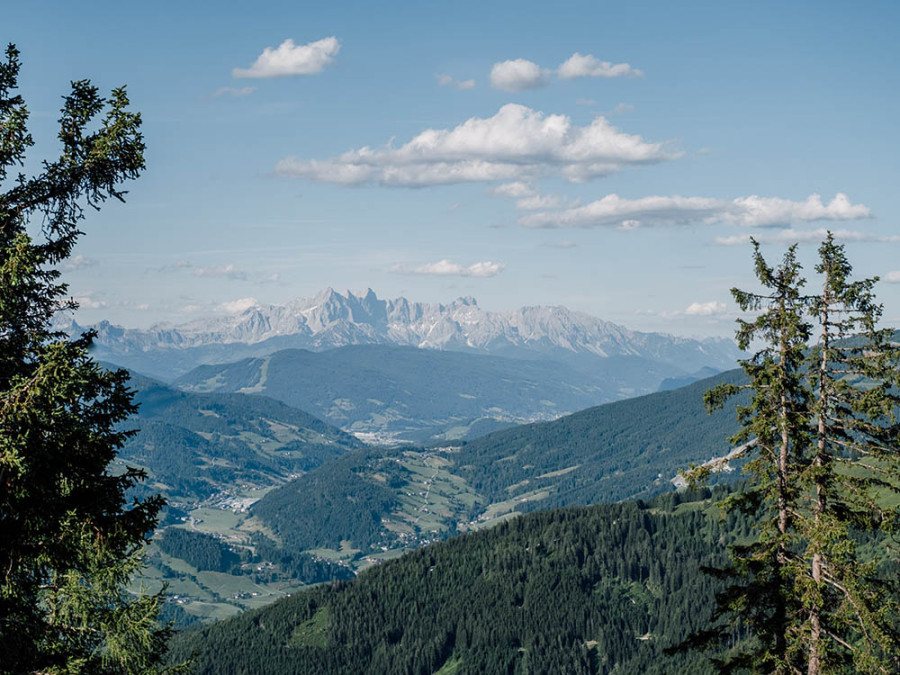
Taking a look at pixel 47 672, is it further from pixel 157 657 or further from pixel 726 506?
pixel 726 506

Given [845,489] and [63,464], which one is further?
[845,489]

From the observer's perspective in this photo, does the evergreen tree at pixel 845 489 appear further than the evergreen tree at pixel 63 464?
Yes

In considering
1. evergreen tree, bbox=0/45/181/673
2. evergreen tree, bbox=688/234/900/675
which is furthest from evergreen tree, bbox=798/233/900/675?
evergreen tree, bbox=0/45/181/673

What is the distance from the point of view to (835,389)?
92.0 ft

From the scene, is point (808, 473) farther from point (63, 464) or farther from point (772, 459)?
point (63, 464)

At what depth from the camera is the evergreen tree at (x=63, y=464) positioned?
54.3 ft

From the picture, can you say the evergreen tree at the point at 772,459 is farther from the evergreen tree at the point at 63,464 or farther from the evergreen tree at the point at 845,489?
the evergreen tree at the point at 63,464

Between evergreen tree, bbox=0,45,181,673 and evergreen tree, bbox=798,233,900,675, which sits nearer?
evergreen tree, bbox=0,45,181,673

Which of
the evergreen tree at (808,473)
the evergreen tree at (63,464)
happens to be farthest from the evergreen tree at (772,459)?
the evergreen tree at (63,464)

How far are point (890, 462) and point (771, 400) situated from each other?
14.8 ft

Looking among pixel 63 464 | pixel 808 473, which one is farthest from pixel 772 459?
pixel 63 464

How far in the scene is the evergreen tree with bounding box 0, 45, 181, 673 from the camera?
54.3 feet

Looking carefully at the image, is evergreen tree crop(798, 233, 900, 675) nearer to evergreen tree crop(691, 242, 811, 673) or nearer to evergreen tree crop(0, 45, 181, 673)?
evergreen tree crop(691, 242, 811, 673)

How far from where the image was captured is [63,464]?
57.0 ft
